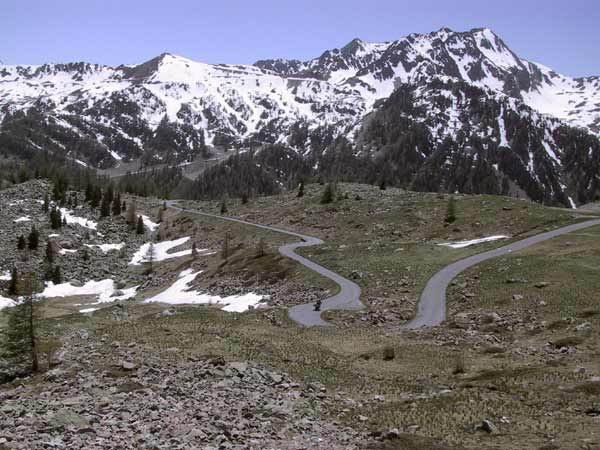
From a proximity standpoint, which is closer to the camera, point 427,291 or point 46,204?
→ point 427,291

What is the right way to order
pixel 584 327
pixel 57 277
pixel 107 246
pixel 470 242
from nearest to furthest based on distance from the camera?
pixel 584 327
pixel 470 242
pixel 57 277
pixel 107 246

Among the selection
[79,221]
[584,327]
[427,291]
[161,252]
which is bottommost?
[161,252]

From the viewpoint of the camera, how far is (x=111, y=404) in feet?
67.1

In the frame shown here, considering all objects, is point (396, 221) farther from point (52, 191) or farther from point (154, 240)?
point (52, 191)

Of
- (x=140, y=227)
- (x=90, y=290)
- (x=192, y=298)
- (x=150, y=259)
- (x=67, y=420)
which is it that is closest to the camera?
(x=67, y=420)

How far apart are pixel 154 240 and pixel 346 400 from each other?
116m

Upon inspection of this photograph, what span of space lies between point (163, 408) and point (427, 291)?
123 feet

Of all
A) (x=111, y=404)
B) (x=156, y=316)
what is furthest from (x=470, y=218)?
(x=111, y=404)

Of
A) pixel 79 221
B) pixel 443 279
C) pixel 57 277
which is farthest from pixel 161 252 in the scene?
pixel 443 279

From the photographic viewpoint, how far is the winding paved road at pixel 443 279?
4426 centimetres

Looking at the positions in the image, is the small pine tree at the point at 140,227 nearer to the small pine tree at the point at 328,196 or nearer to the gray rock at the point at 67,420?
the small pine tree at the point at 328,196

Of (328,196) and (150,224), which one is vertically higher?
(328,196)

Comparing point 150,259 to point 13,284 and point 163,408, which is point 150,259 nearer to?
point 13,284

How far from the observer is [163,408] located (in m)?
20.1
